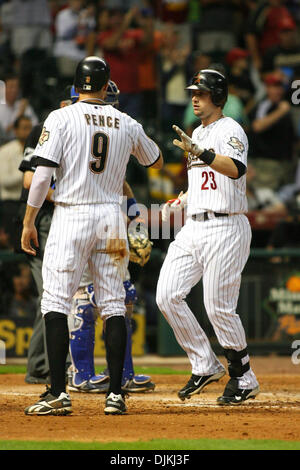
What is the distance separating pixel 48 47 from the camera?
1272 centimetres

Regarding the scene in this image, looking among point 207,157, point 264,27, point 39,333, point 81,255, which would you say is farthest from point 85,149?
point 264,27

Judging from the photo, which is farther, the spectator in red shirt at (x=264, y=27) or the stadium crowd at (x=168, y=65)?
the spectator in red shirt at (x=264, y=27)

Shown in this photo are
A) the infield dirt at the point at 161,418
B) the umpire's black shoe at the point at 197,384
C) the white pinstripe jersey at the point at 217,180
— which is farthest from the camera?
the umpire's black shoe at the point at 197,384

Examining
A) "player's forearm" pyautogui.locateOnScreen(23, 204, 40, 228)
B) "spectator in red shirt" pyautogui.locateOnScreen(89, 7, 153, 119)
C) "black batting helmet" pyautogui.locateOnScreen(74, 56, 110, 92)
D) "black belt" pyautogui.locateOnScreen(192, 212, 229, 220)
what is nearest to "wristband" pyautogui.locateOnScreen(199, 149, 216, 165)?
"black belt" pyautogui.locateOnScreen(192, 212, 229, 220)

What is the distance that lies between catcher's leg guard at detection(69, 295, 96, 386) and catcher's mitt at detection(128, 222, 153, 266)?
554 millimetres

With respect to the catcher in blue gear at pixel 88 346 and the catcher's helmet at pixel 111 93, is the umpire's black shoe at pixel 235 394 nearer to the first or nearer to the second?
the catcher in blue gear at pixel 88 346

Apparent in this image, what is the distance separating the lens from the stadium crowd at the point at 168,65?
1170cm

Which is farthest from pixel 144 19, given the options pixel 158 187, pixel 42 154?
pixel 42 154

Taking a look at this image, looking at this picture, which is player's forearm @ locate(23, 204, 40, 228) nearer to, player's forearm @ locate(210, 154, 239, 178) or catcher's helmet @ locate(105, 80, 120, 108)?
player's forearm @ locate(210, 154, 239, 178)

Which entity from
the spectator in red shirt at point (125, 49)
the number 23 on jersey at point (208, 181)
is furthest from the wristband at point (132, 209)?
the spectator in red shirt at point (125, 49)

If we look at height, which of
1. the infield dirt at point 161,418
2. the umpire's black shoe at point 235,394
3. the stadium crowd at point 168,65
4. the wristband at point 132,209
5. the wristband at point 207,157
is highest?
the stadium crowd at point 168,65

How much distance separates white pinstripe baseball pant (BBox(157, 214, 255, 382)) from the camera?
237 inches

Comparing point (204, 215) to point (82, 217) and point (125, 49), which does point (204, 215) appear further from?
point (125, 49)

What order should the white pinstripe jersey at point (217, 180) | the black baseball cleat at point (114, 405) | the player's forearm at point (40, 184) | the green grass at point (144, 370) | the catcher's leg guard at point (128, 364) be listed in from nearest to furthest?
the player's forearm at point (40, 184) → the black baseball cleat at point (114, 405) → the white pinstripe jersey at point (217, 180) → the catcher's leg guard at point (128, 364) → the green grass at point (144, 370)
